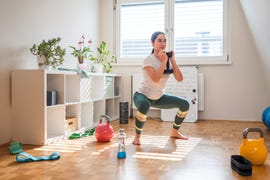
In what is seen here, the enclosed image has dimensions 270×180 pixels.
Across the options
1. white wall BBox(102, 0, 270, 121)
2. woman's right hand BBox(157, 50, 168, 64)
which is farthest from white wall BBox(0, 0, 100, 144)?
white wall BBox(102, 0, 270, 121)

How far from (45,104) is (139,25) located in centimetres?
244

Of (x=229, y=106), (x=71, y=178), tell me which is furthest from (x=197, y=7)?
(x=71, y=178)

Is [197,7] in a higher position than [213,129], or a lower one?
higher

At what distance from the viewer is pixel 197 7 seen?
415 centimetres

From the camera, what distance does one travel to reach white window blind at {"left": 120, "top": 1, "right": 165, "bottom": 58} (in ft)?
14.2

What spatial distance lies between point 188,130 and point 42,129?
165 centimetres

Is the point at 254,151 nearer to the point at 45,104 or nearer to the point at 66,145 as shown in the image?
the point at 66,145

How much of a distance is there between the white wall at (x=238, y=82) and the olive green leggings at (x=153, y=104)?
1501mm

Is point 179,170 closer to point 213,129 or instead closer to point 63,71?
point 63,71

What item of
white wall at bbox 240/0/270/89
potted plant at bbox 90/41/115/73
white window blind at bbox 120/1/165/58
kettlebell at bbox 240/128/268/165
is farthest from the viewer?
white window blind at bbox 120/1/165/58

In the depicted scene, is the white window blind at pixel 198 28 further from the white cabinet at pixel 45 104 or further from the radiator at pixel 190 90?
the white cabinet at pixel 45 104

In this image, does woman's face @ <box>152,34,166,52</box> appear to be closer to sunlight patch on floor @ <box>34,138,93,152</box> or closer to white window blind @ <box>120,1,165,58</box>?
sunlight patch on floor @ <box>34,138,93,152</box>

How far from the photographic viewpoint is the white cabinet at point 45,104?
7.97 feet

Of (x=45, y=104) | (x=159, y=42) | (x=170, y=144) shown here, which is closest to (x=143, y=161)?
(x=170, y=144)
